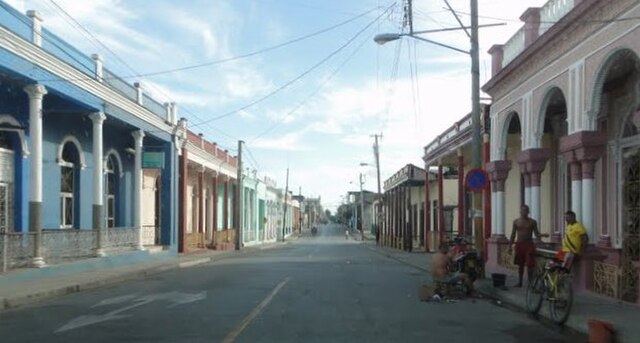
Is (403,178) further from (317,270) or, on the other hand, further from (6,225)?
(6,225)

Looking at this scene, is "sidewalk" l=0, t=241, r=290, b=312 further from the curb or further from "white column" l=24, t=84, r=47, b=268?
the curb

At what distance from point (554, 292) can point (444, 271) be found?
364 cm

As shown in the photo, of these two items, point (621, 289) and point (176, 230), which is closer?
point (621, 289)

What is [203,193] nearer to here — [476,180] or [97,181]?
[97,181]

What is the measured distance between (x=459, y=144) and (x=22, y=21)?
1769 cm

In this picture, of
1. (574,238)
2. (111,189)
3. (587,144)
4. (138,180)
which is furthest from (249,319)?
(111,189)

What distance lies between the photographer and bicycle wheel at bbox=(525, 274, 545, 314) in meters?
12.7

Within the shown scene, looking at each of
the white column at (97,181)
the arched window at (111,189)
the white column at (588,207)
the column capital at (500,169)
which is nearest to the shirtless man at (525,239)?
the white column at (588,207)

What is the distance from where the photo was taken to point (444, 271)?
15492mm

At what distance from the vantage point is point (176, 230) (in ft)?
119

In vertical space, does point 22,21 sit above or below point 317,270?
above

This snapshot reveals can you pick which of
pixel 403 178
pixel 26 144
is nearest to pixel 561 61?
pixel 26 144

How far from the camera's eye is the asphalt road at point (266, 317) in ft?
34.2

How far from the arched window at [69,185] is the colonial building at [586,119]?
588 inches
